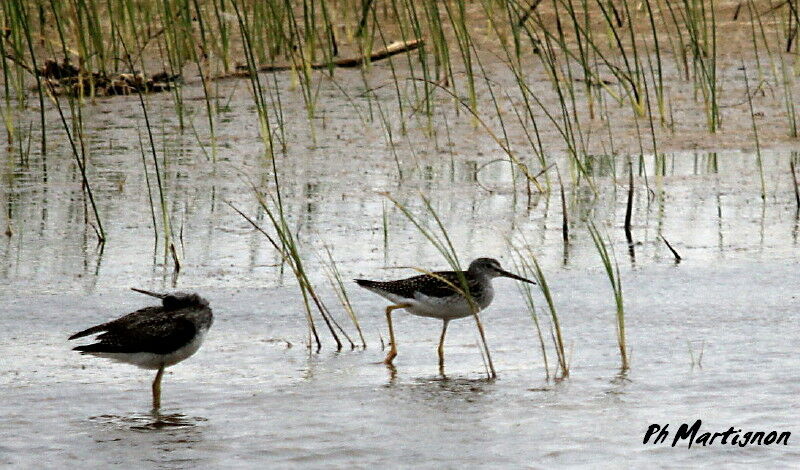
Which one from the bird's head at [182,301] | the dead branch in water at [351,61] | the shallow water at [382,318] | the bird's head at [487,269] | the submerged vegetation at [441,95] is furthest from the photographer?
the dead branch in water at [351,61]

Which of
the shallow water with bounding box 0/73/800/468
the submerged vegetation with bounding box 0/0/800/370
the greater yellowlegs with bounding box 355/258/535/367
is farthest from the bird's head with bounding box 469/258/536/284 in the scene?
the submerged vegetation with bounding box 0/0/800/370

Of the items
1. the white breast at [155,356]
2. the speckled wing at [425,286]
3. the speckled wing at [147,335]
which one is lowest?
the white breast at [155,356]

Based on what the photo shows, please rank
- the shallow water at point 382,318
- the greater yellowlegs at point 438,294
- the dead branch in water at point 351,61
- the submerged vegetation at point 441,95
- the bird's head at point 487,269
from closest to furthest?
the shallow water at point 382,318 → the greater yellowlegs at point 438,294 → the bird's head at point 487,269 → the submerged vegetation at point 441,95 → the dead branch in water at point 351,61

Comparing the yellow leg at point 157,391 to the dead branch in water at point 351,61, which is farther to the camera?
the dead branch in water at point 351,61

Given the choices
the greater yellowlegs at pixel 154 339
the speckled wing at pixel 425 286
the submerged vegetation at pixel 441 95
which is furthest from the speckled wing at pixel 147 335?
the submerged vegetation at pixel 441 95

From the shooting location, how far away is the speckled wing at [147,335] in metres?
5.34

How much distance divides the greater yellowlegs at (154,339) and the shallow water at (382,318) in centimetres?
15

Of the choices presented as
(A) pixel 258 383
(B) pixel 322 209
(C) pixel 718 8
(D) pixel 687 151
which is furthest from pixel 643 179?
(C) pixel 718 8

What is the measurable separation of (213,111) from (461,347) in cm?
599

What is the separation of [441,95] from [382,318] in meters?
5.51

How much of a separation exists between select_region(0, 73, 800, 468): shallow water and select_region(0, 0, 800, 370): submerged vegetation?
0.11 meters

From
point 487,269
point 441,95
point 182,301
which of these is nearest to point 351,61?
point 441,95

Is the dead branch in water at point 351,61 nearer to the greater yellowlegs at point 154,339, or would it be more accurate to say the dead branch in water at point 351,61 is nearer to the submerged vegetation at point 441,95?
the submerged vegetation at point 441,95

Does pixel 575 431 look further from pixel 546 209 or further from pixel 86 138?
pixel 86 138
